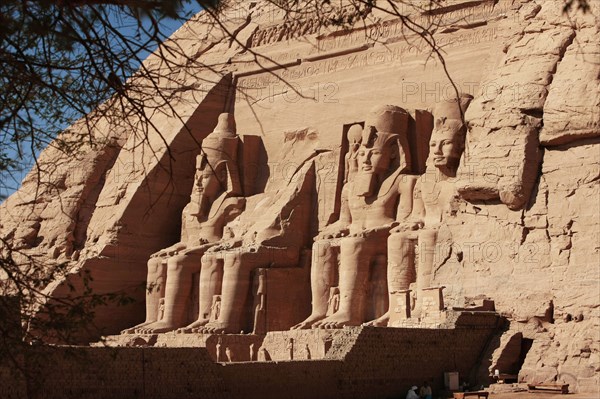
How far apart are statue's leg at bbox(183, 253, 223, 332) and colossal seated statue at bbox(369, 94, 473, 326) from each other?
332 cm

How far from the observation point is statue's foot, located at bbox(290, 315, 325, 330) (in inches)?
670

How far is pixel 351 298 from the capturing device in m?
17.1

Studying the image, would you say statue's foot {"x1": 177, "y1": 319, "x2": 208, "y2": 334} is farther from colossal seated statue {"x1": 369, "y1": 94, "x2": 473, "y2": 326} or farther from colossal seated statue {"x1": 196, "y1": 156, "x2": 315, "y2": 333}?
colossal seated statue {"x1": 369, "y1": 94, "x2": 473, "y2": 326}

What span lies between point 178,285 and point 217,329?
191cm

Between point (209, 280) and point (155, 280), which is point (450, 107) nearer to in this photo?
point (209, 280)

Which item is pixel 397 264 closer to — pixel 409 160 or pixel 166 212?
pixel 409 160

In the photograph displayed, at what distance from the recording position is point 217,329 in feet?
58.6

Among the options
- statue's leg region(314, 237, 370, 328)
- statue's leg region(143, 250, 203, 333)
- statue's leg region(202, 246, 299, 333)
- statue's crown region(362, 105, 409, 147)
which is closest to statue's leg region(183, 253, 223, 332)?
statue's leg region(202, 246, 299, 333)

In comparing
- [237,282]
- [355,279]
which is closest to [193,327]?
[237,282]

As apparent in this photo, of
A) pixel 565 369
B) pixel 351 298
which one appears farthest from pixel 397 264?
pixel 565 369

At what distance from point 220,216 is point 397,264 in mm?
4571

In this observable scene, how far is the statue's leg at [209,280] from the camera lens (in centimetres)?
1886

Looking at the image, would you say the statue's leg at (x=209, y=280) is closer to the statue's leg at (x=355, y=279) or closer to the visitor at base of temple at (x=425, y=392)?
the statue's leg at (x=355, y=279)

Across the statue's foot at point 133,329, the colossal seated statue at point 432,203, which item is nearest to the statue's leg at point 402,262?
the colossal seated statue at point 432,203
